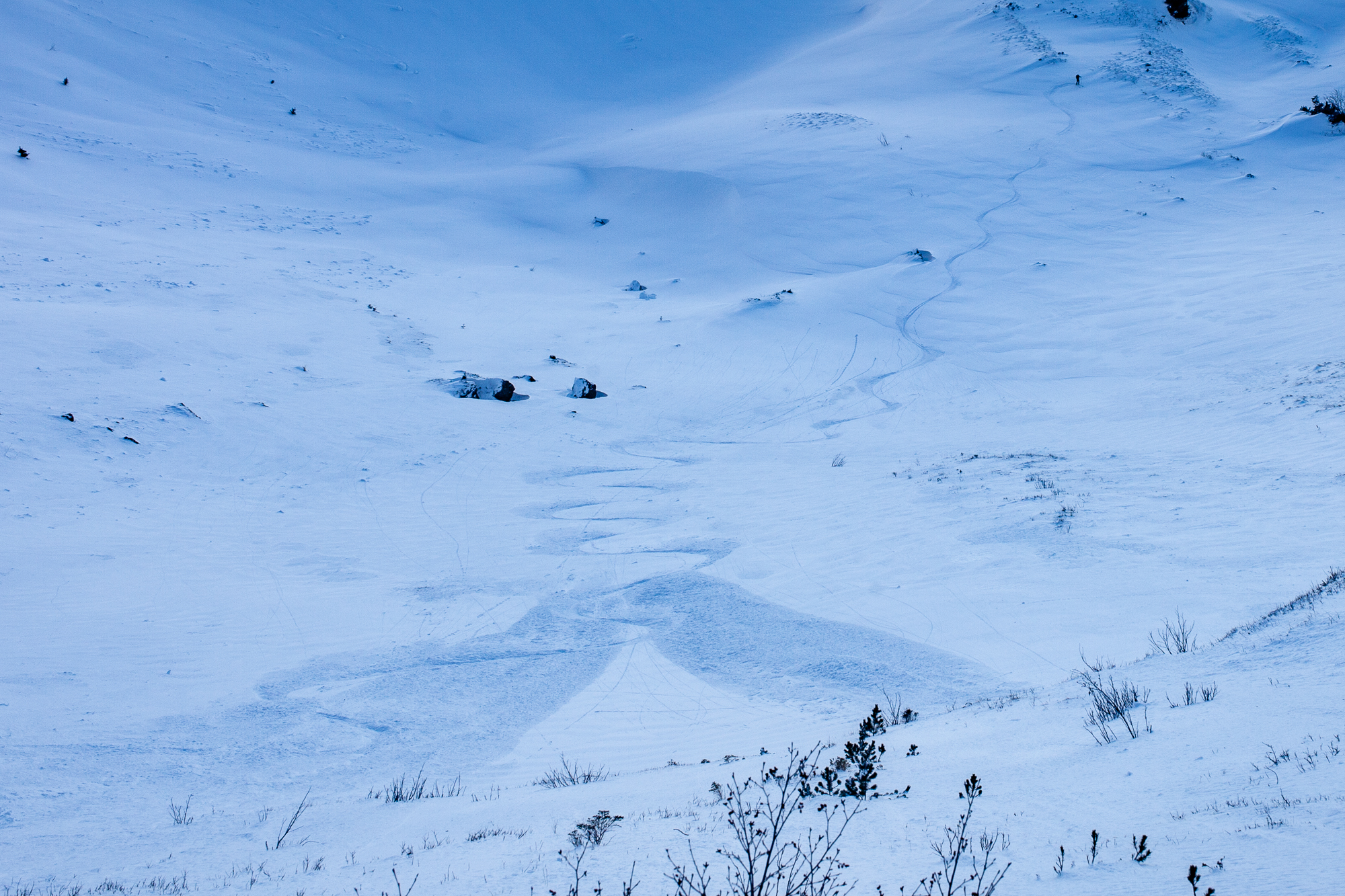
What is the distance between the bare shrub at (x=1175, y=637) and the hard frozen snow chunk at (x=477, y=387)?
37.5ft

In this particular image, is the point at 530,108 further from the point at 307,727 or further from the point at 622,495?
the point at 307,727

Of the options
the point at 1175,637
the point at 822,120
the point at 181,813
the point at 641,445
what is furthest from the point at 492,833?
the point at 822,120

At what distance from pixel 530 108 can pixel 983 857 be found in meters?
40.4

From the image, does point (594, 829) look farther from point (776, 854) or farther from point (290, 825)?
point (290, 825)

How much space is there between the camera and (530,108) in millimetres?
38844

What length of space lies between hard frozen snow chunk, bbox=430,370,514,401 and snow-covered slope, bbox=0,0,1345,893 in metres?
0.31

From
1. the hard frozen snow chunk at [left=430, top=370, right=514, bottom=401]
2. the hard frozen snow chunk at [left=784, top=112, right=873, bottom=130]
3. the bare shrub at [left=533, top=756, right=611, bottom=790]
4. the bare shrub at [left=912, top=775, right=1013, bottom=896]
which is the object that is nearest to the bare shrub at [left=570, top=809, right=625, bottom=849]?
the bare shrub at [left=533, top=756, right=611, bottom=790]

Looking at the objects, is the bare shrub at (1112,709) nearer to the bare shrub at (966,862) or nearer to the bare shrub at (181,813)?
the bare shrub at (966,862)

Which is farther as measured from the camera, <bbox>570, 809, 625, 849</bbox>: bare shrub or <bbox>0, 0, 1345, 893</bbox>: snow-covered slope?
<bbox>0, 0, 1345, 893</bbox>: snow-covered slope

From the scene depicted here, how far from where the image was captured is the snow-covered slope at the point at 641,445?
5.34 metres

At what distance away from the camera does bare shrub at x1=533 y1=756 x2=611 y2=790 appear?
5172 millimetres

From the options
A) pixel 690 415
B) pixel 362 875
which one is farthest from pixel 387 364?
pixel 362 875

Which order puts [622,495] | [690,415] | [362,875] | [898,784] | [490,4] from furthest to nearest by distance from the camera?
1. [490,4]
2. [690,415]
3. [622,495]
4. [898,784]
5. [362,875]

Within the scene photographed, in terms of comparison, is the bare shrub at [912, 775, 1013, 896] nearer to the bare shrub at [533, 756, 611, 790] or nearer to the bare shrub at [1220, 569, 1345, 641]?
the bare shrub at [533, 756, 611, 790]
